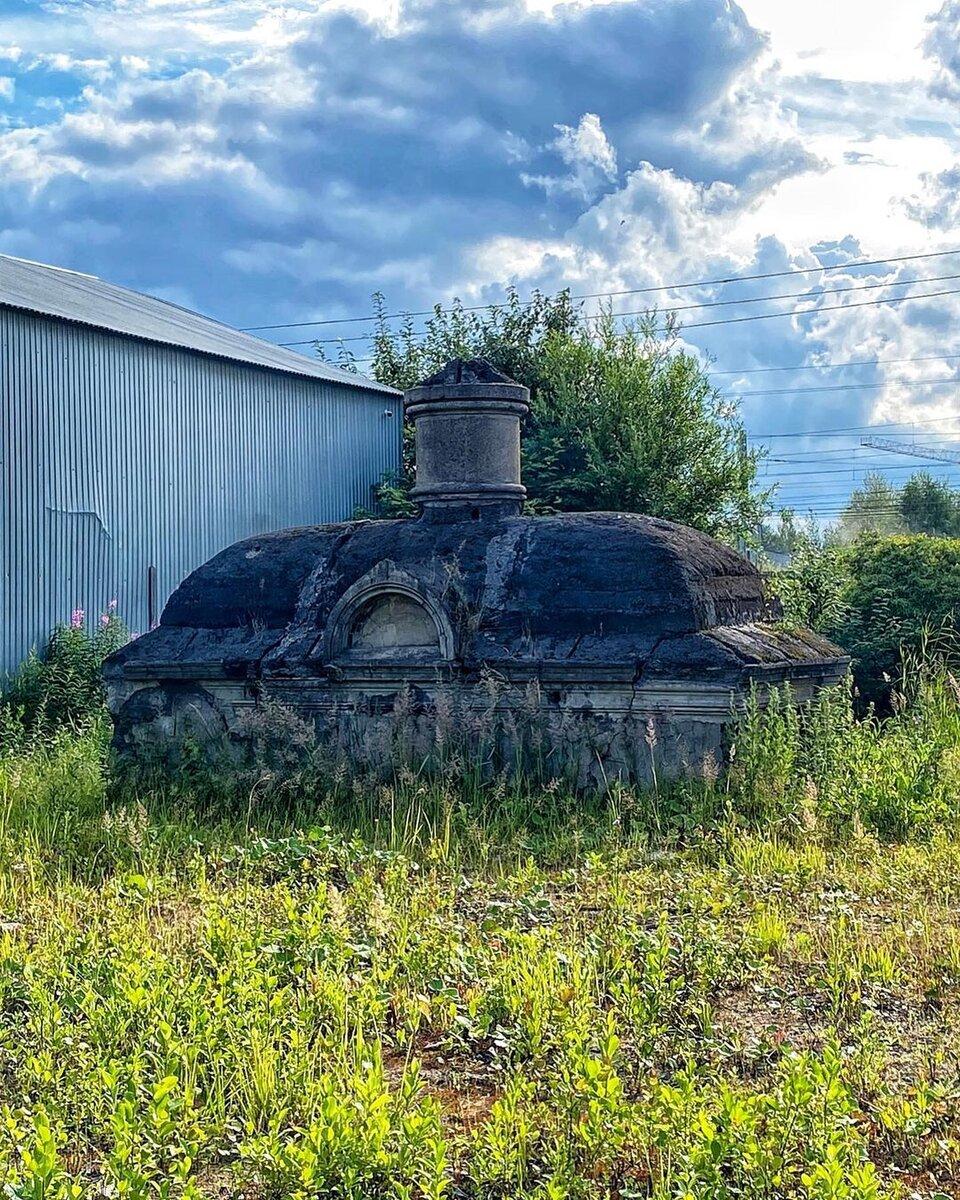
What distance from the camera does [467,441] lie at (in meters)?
9.60

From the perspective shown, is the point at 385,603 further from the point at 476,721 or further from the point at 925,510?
the point at 925,510

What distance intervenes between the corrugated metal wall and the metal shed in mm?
18

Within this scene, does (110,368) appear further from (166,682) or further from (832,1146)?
(832,1146)

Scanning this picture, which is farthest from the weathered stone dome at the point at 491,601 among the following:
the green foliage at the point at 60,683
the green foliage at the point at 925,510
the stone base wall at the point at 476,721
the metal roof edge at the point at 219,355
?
the green foliage at the point at 925,510

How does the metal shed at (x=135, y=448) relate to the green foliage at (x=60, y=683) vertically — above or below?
above

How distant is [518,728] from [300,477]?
10446 millimetres

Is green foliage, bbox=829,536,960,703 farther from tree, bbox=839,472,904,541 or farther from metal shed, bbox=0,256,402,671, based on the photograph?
tree, bbox=839,472,904,541

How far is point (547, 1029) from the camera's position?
4332mm

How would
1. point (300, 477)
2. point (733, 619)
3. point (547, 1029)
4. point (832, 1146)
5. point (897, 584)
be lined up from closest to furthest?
point (832, 1146), point (547, 1029), point (733, 619), point (897, 584), point (300, 477)

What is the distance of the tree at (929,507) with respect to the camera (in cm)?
4306

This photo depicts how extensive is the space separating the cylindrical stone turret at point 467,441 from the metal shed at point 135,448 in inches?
224

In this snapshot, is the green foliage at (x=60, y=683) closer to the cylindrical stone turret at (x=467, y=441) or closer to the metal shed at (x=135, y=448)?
the metal shed at (x=135, y=448)

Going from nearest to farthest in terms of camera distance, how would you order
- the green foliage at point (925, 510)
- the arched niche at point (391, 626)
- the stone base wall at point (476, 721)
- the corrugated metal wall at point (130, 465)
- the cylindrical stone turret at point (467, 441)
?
the stone base wall at point (476, 721), the arched niche at point (391, 626), the cylindrical stone turret at point (467, 441), the corrugated metal wall at point (130, 465), the green foliage at point (925, 510)

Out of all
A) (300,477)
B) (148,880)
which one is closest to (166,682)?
(148,880)
